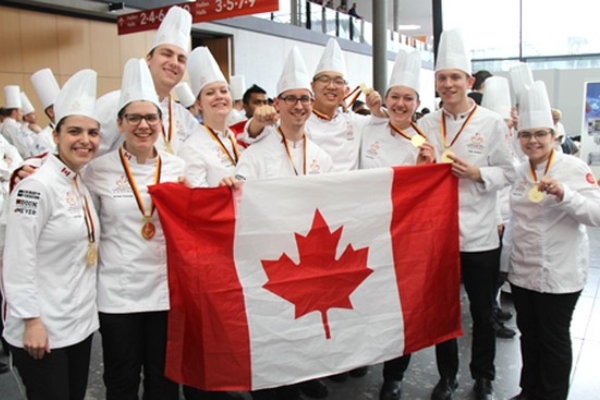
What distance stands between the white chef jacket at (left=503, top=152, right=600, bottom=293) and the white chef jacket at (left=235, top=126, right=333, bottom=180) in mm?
928

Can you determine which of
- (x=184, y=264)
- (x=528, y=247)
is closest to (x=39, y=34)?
A: (x=184, y=264)

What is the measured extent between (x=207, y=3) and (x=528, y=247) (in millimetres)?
5795

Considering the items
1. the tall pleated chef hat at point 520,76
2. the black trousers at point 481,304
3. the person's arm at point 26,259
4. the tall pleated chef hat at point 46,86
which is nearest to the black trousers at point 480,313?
the black trousers at point 481,304

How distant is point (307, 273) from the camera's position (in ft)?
7.07

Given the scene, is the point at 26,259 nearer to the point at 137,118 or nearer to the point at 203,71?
the point at 137,118

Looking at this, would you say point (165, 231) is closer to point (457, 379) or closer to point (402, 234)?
point (402, 234)

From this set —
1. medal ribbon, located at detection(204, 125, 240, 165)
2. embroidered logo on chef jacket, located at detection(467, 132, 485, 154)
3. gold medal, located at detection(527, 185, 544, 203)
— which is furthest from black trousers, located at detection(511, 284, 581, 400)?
medal ribbon, located at detection(204, 125, 240, 165)

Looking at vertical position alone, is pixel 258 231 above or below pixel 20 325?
above

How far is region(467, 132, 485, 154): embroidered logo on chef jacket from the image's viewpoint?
2.36m

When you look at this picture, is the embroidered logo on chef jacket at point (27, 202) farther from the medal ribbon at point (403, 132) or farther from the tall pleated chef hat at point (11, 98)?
the tall pleated chef hat at point (11, 98)

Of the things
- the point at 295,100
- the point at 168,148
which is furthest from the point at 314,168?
the point at 168,148

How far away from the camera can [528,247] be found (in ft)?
7.44

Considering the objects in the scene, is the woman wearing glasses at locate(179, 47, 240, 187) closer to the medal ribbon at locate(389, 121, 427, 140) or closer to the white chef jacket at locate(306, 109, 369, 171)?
the white chef jacket at locate(306, 109, 369, 171)

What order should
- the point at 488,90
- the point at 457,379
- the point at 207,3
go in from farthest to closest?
the point at 207,3, the point at 488,90, the point at 457,379
